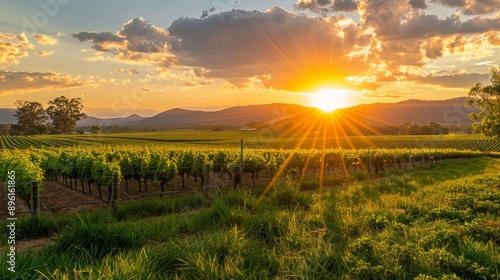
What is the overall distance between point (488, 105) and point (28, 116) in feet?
433

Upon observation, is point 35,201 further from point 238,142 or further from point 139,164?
point 238,142

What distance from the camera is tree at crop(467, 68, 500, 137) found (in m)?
29.3

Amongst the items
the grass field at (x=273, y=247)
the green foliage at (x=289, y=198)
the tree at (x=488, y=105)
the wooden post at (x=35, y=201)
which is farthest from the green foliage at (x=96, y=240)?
the tree at (x=488, y=105)

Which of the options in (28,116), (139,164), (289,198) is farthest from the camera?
(28,116)

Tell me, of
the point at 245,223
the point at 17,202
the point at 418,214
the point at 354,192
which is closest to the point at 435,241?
the point at 418,214

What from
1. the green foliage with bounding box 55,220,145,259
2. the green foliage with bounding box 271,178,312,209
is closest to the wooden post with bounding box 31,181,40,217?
the green foliage with bounding box 55,220,145,259

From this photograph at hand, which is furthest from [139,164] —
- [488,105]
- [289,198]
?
[488,105]

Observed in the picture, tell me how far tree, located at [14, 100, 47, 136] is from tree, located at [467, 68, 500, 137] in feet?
416

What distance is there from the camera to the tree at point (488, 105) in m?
29.3

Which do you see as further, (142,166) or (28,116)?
(28,116)

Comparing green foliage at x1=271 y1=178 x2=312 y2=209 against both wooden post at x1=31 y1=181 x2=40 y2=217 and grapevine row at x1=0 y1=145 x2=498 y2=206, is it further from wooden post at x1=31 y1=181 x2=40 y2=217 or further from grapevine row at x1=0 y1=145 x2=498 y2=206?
wooden post at x1=31 y1=181 x2=40 y2=217

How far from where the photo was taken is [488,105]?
3039 centimetres

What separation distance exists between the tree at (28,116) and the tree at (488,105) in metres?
127

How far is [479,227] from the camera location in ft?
26.0
